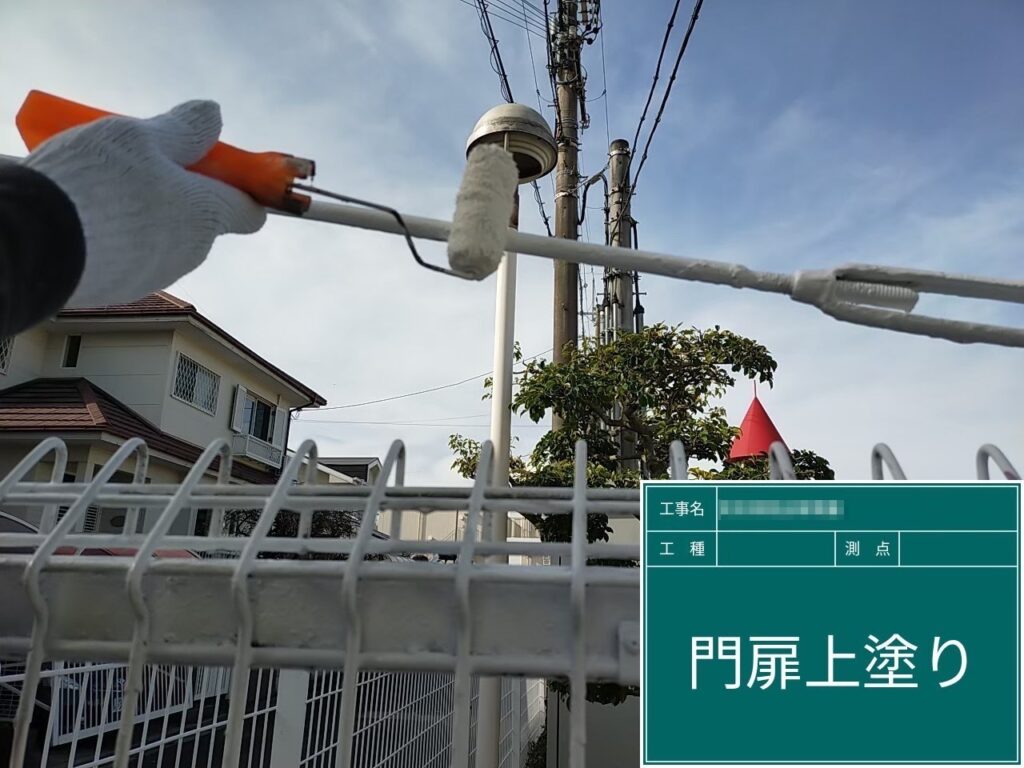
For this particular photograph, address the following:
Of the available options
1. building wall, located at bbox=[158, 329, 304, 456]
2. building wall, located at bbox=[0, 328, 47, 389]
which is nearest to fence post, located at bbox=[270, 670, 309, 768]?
→ building wall, located at bbox=[158, 329, 304, 456]

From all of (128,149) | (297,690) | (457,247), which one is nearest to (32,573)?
(128,149)

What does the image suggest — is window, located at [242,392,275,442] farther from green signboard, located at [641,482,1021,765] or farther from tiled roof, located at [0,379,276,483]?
green signboard, located at [641,482,1021,765]

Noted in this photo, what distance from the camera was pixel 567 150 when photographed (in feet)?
27.2

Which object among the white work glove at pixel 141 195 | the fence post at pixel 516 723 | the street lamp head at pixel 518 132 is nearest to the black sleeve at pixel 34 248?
the white work glove at pixel 141 195

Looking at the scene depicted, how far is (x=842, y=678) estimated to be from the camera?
1.27 meters

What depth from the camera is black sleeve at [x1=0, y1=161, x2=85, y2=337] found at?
115 centimetres

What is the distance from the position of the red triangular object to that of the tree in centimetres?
8

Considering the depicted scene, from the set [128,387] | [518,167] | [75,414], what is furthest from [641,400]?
[128,387]

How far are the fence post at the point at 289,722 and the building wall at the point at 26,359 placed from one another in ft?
37.9

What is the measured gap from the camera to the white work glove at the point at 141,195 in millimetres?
1314

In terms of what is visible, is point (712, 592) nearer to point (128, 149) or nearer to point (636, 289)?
point (128, 149)

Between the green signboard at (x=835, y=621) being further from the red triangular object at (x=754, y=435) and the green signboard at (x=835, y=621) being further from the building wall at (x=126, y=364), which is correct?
the building wall at (x=126, y=364)

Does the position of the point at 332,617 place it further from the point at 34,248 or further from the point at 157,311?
the point at 157,311

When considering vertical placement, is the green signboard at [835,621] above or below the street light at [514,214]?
below
